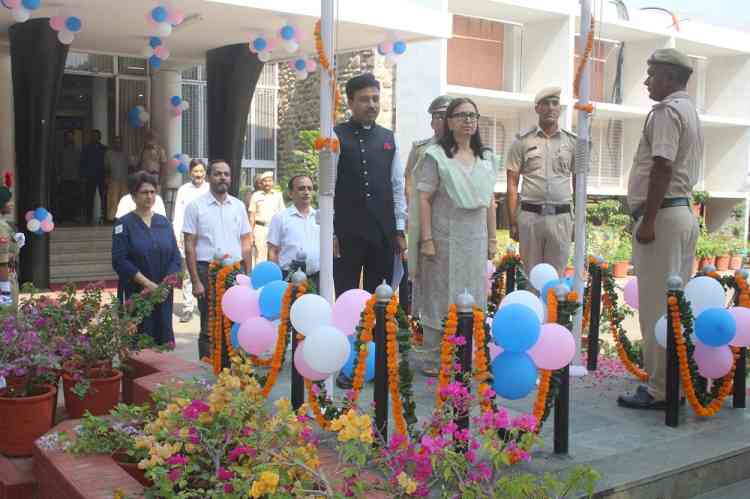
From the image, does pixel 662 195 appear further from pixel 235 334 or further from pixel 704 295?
pixel 235 334

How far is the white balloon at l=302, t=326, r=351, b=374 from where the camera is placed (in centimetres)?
396

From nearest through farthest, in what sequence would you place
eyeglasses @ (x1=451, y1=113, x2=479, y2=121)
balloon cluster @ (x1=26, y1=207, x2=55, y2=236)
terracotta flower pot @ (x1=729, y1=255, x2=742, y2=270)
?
eyeglasses @ (x1=451, y1=113, x2=479, y2=121) → balloon cluster @ (x1=26, y1=207, x2=55, y2=236) → terracotta flower pot @ (x1=729, y1=255, x2=742, y2=270)

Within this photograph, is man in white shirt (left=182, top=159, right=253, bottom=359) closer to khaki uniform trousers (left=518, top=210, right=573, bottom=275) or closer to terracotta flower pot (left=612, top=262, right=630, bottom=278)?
khaki uniform trousers (left=518, top=210, right=573, bottom=275)

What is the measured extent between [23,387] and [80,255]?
34.6ft

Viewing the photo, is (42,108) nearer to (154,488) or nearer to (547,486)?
(154,488)

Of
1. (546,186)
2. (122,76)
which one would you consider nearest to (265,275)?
(546,186)

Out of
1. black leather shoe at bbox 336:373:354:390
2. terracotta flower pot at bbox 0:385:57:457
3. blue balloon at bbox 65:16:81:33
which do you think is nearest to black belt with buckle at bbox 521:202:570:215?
black leather shoe at bbox 336:373:354:390

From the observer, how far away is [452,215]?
18.4 feet

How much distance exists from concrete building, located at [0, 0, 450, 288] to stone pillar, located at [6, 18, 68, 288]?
14 mm

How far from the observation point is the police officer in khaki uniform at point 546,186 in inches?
257

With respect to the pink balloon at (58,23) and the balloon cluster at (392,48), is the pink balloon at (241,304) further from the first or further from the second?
the balloon cluster at (392,48)

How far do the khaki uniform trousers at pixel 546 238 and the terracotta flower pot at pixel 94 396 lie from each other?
327 centimetres

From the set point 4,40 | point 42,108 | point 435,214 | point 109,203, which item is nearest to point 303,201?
point 435,214

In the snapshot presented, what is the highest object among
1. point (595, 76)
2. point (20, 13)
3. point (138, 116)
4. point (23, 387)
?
point (595, 76)
